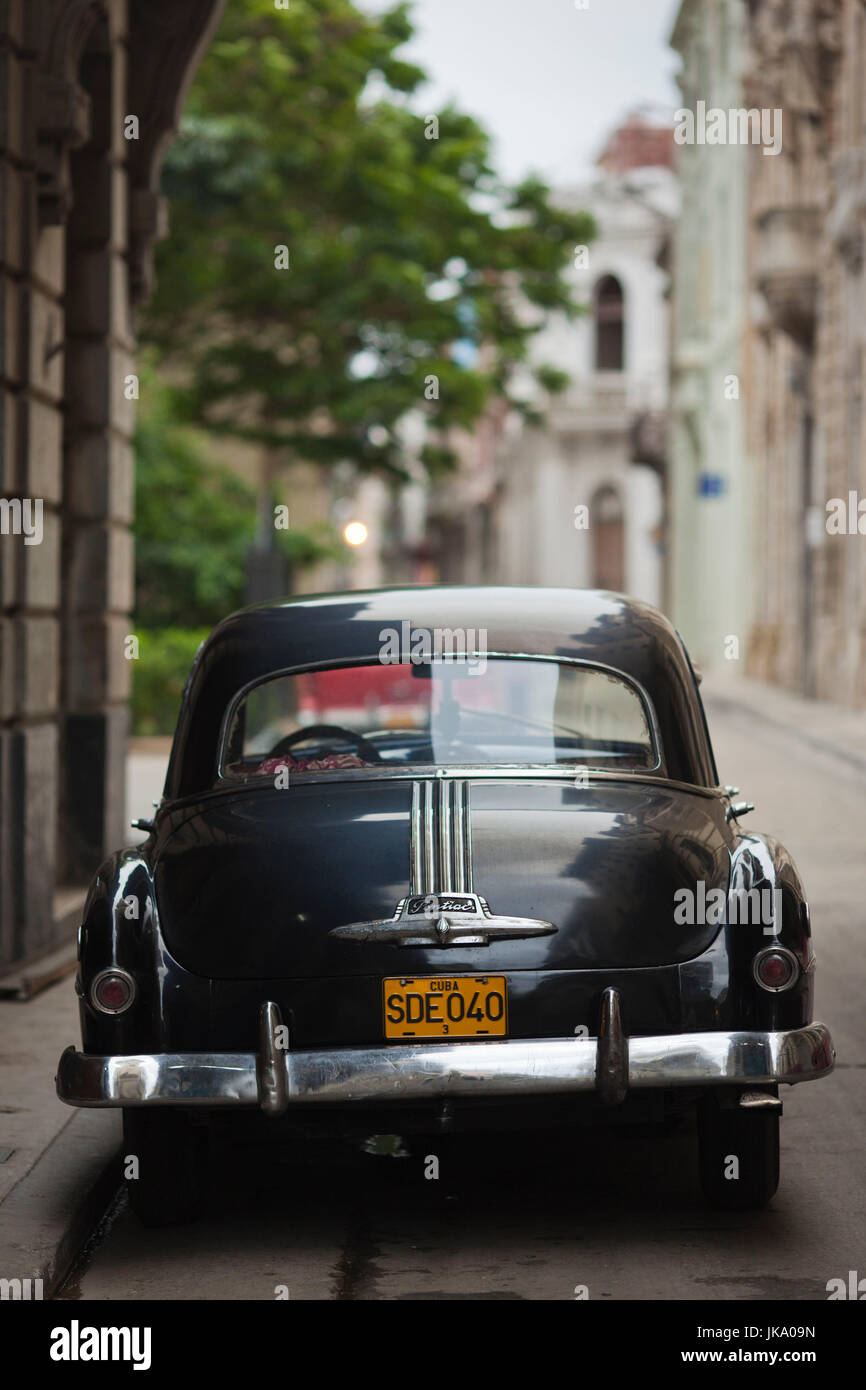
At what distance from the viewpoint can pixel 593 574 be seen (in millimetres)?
60312

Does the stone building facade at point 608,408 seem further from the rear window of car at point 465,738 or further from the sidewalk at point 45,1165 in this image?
the sidewalk at point 45,1165

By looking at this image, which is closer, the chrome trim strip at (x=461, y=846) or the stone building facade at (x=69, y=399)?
the chrome trim strip at (x=461, y=846)

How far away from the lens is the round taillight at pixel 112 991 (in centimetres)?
506

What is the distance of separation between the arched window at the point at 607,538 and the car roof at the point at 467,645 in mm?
54385

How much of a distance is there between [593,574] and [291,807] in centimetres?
5541

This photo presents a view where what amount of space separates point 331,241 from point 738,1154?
22773 mm

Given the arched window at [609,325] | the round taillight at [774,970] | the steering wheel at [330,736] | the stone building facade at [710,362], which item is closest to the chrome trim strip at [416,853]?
the round taillight at [774,970]

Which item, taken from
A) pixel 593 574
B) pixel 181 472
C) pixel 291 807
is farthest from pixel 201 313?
pixel 593 574

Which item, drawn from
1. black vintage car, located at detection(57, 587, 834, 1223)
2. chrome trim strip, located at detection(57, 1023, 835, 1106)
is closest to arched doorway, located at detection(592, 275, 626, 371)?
black vintage car, located at detection(57, 587, 834, 1223)

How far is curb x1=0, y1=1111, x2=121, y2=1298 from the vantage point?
4852mm

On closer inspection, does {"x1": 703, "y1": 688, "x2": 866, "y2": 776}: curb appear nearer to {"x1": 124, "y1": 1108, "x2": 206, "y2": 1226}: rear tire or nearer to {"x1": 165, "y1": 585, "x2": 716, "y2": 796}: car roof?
{"x1": 165, "y1": 585, "x2": 716, "y2": 796}: car roof

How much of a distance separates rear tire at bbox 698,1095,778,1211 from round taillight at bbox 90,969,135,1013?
1.45 meters

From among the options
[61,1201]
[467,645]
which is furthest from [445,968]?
[61,1201]

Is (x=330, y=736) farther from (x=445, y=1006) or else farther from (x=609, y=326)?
(x=609, y=326)
